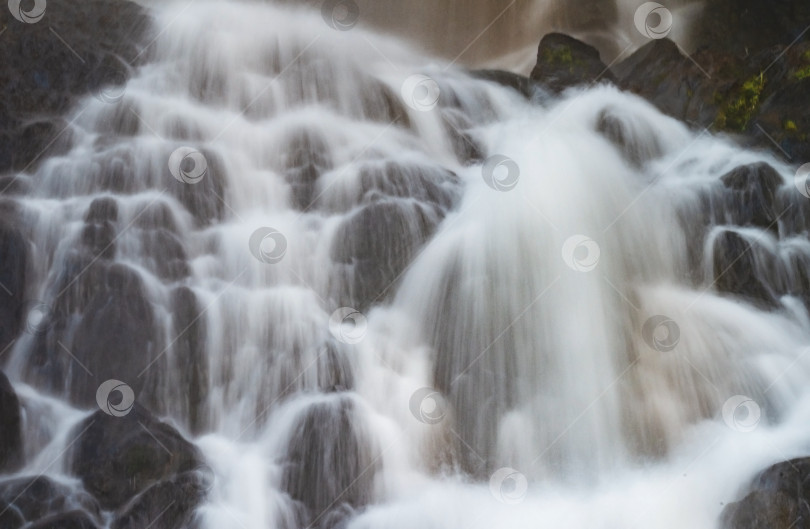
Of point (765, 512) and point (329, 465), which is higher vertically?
point (329, 465)

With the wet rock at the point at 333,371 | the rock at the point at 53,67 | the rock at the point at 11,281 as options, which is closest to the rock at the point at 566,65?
the wet rock at the point at 333,371

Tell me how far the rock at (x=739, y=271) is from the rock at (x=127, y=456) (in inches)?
150

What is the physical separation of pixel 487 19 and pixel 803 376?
565 centimetres

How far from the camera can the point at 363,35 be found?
365 inches

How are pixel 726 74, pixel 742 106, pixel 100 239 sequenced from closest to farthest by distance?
pixel 100 239 < pixel 742 106 < pixel 726 74

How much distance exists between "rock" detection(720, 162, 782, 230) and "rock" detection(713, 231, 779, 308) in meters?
0.25

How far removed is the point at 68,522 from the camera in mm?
4840

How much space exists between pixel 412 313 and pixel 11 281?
2.76 metres

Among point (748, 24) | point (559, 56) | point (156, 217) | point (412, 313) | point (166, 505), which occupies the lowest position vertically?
point (166, 505)

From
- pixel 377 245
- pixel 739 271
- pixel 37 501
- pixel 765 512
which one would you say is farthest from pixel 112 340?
pixel 739 271

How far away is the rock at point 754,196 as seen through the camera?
258 inches

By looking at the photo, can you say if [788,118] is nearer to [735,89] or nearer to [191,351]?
[735,89]

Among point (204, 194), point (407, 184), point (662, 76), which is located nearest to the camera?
point (204, 194)

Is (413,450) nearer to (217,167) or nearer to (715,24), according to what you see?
(217,167)
